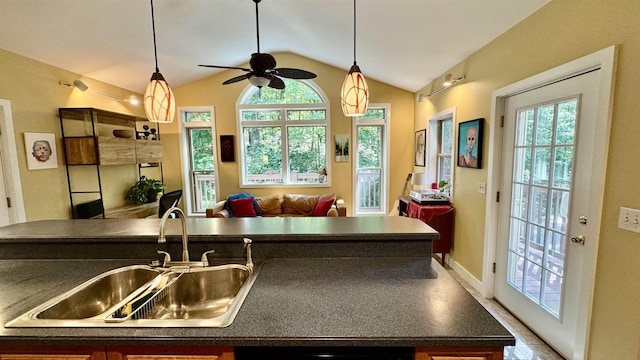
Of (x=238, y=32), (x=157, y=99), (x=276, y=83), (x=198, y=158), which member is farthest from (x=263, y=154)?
(x=157, y=99)

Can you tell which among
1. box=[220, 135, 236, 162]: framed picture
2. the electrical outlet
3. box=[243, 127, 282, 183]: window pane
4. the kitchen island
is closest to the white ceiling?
box=[220, 135, 236, 162]: framed picture

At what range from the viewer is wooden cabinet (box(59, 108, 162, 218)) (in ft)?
10.5

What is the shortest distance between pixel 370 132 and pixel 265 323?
430 cm

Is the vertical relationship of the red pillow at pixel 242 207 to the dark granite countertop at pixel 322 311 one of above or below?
below

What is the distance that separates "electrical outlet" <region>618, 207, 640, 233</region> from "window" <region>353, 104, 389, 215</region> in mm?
3515

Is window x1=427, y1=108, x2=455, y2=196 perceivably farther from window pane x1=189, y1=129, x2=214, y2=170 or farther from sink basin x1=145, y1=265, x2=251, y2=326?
window pane x1=189, y1=129, x2=214, y2=170

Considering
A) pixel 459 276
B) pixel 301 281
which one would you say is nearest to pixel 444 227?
pixel 459 276

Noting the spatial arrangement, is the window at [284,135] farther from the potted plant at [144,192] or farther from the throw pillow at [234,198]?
the potted plant at [144,192]

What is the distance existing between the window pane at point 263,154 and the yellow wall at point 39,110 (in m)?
2.30

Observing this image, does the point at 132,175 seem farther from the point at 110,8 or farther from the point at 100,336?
the point at 100,336

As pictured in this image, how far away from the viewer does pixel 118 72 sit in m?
3.71

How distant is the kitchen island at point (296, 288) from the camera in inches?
36.5

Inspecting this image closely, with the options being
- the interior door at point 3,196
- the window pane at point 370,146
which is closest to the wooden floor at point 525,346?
the window pane at point 370,146

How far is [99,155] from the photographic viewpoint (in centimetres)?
321
